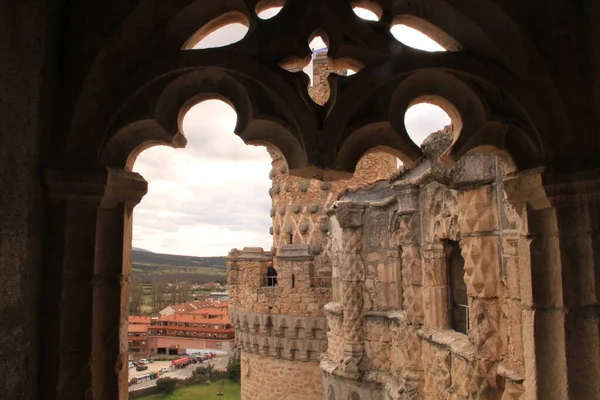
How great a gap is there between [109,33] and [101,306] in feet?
3.62

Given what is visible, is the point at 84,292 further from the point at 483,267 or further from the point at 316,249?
the point at 316,249

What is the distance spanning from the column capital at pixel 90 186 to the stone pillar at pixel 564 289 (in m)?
1.77

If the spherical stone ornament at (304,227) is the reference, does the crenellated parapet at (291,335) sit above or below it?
below

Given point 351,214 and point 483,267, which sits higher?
point 351,214

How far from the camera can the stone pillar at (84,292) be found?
200cm

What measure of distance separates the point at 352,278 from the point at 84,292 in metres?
6.90

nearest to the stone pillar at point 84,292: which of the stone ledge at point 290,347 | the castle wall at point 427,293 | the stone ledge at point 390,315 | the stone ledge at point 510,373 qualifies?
the castle wall at point 427,293

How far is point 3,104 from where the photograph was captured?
6.12 feet

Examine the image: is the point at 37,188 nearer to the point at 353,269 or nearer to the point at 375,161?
the point at 353,269

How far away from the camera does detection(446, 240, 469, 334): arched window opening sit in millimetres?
6051

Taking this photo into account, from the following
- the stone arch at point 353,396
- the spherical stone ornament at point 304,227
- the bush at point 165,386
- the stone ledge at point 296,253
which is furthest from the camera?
the bush at point 165,386

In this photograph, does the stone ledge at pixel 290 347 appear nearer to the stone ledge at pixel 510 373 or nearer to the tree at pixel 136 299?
the stone ledge at pixel 510 373

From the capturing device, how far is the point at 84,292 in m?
2.06

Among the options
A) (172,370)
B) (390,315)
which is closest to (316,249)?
(390,315)
